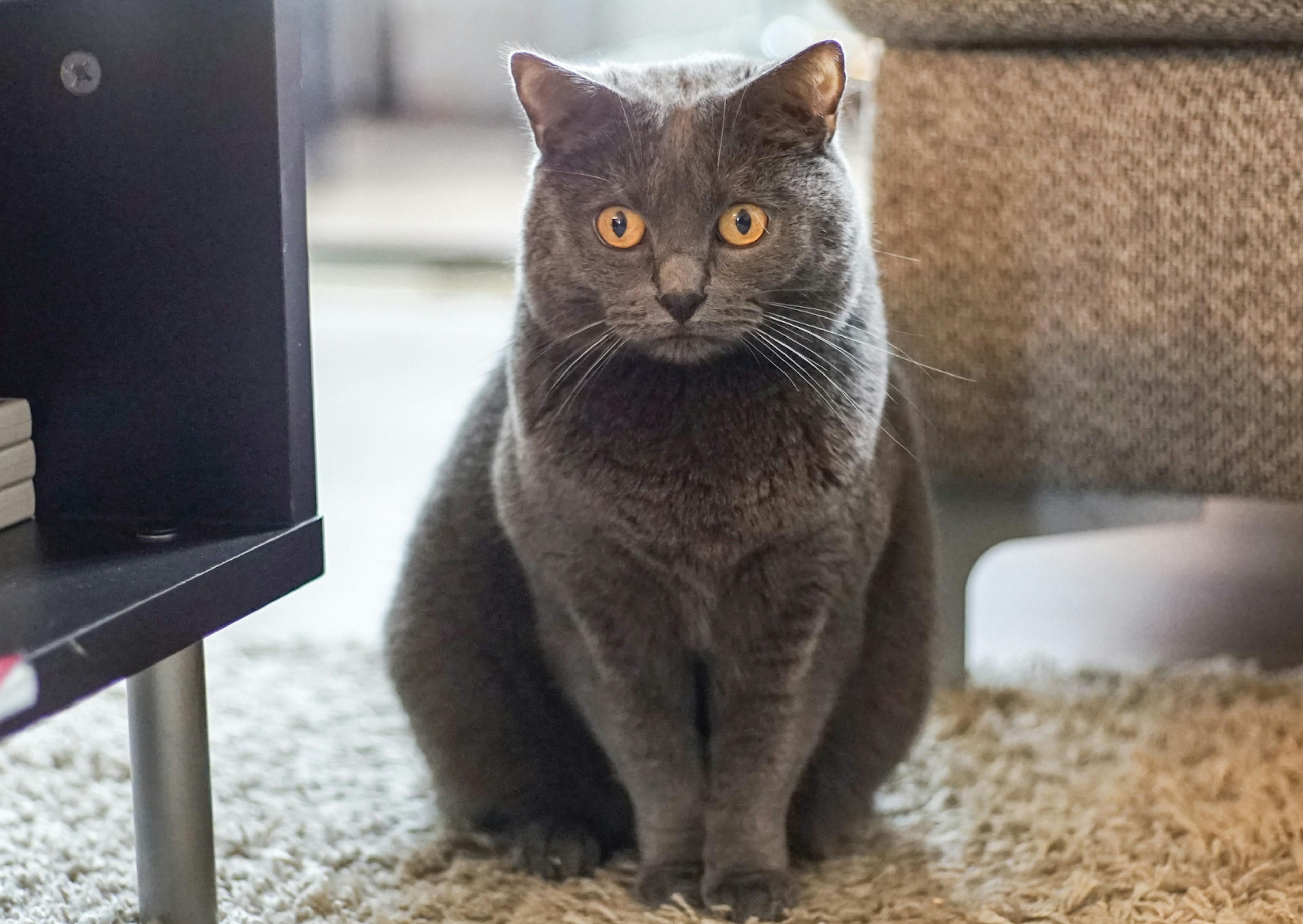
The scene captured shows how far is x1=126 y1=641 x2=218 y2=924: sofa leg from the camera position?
3.01 ft

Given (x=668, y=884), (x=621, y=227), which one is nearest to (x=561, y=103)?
(x=621, y=227)

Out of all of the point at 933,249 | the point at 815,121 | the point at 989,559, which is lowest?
the point at 989,559

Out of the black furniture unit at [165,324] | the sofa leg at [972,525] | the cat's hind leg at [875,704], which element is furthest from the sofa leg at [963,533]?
the black furniture unit at [165,324]

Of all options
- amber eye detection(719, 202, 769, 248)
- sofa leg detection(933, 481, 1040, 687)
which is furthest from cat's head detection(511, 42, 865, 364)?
sofa leg detection(933, 481, 1040, 687)

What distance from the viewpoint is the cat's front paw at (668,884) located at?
1.01 m

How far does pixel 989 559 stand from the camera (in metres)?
1.93

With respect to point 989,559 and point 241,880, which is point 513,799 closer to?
point 241,880

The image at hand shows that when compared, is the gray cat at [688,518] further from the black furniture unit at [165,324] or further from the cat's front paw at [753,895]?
the black furniture unit at [165,324]

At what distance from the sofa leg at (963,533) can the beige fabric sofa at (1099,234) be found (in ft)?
0.16

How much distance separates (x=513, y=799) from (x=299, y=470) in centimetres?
34

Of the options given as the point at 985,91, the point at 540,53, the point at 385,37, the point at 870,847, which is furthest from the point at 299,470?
the point at 385,37

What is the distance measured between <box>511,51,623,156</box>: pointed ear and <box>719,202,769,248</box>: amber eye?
0.10 metres

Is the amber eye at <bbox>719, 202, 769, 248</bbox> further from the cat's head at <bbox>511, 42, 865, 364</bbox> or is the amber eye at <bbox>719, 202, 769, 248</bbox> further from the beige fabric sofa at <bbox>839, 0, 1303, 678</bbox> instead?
the beige fabric sofa at <bbox>839, 0, 1303, 678</bbox>

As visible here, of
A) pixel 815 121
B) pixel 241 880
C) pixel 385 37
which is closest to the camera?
pixel 815 121
